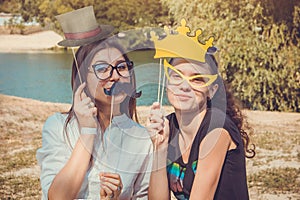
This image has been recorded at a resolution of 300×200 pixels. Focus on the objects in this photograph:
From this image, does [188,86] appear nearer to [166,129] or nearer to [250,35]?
[166,129]

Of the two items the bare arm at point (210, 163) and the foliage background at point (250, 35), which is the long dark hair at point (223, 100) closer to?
the bare arm at point (210, 163)

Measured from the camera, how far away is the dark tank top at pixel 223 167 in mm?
1595

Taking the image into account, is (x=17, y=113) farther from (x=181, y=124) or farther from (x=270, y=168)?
(x=181, y=124)

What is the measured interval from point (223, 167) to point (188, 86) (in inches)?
9.7

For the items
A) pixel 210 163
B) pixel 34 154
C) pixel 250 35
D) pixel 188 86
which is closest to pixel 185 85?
pixel 188 86

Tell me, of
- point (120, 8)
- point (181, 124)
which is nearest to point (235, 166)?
point (181, 124)

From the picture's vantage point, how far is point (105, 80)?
1691 mm

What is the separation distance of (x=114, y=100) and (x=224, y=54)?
3906 millimetres

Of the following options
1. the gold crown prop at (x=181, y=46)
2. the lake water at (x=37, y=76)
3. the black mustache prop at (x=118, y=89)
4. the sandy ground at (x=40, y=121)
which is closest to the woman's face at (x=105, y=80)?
the black mustache prop at (x=118, y=89)

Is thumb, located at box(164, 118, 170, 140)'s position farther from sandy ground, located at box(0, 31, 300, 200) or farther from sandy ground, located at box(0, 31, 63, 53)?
sandy ground, located at box(0, 31, 63, 53)

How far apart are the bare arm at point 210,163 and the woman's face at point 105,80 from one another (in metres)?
0.30

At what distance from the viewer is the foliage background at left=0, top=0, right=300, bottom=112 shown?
5293 mm

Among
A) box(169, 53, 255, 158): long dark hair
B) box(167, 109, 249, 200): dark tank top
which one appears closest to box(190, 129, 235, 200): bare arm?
box(167, 109, 249, 200): dark tank top

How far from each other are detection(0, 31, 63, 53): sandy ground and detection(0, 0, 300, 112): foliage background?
0.11m
